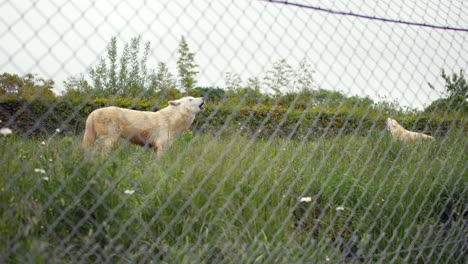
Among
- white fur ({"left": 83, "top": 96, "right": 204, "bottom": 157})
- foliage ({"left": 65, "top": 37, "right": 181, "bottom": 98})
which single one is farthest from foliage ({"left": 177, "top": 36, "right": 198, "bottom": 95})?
white fur ({"left": 83, "top": 96, "right": 204, "bottom": 157})

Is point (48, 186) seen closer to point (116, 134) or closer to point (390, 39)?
point (116, 134)

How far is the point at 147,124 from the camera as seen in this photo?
4.64 m

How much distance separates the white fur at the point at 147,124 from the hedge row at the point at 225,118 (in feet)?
0.61

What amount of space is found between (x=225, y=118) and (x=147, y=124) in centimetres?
137

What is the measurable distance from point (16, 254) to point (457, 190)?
3205 millimetres

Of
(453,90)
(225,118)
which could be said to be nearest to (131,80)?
(453,90)

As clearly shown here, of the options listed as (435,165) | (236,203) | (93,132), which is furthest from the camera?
(93,132)

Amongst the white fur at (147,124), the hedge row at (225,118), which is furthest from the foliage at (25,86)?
the white fur at (147,124)

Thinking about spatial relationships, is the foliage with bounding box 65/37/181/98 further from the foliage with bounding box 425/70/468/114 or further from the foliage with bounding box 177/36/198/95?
the foliage with bounding box 425/70/468/114

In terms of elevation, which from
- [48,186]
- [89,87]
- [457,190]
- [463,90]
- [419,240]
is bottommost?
[48,186]

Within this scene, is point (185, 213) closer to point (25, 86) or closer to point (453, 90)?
point (25, 86)

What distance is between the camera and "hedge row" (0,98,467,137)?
1711mm

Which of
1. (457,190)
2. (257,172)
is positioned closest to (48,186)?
(257,172)

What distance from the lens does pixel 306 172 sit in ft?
11.4
